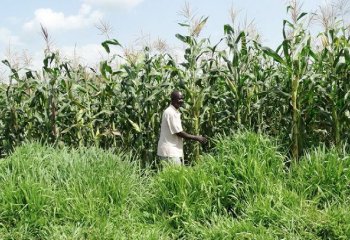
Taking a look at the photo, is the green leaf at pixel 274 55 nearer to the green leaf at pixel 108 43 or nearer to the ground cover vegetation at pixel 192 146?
the ground cover vegetation at pixel 192 146

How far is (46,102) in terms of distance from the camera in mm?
7668

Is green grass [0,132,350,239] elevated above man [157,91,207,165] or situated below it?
→ below

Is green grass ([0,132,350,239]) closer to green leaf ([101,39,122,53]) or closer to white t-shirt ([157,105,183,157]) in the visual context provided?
white t-shirt ([157,105,183,157])

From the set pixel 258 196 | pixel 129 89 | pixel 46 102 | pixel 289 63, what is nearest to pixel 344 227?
pixel 258 196

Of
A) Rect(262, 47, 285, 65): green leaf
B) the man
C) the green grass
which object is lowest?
the green grass

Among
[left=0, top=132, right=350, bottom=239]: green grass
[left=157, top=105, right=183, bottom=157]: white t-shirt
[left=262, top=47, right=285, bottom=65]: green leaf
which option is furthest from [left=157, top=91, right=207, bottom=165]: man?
[left=262, top=47, right=285, bottom=65]: green leaf

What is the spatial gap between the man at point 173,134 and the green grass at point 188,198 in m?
0.83

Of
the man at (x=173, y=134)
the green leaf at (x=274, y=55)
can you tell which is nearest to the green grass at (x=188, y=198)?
the man at (x=173, y=134)

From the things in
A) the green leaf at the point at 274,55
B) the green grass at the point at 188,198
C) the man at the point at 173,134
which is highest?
the green leaf at the point at 274,55

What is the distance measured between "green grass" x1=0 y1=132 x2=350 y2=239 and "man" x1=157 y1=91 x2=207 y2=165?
0.83m

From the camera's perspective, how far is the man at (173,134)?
612cm

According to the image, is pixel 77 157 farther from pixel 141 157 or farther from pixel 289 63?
pixel 289 63

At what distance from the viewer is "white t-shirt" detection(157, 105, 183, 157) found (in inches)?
241

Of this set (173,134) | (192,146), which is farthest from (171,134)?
(192,146)
